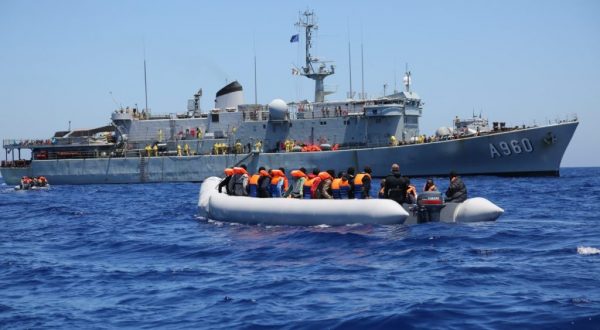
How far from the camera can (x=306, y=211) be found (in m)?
20.0

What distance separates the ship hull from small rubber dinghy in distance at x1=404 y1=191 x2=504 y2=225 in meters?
32.4

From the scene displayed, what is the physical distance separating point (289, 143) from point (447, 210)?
128 ft

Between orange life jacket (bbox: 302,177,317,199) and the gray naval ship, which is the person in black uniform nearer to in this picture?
orange life jacket (bbox: 302,177,317,199)

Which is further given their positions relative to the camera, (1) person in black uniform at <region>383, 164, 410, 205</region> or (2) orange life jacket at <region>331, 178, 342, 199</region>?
(2) orange life jacket at <region>331, 178, 342, 199</region>

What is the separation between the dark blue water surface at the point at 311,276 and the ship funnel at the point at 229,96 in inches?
1651

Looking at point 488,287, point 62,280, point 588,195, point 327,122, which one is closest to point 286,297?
point 488,287

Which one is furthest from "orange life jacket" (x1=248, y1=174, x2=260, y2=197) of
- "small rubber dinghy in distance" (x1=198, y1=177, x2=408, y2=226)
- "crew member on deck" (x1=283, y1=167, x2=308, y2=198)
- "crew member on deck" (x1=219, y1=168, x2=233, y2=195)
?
"crew member on deck" (x1=219, y1=168, x2=233, y2=195)

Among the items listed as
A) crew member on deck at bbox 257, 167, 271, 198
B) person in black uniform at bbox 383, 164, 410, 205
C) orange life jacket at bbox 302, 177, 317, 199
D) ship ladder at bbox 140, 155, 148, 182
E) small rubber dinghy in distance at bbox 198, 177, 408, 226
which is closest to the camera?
small rubber dinghy in distance at bbox 198, 177, 408, 226

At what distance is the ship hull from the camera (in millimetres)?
50781

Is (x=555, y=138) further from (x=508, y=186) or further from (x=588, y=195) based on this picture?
(x=588, y=195)

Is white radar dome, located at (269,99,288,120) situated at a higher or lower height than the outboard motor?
higher

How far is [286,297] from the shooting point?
453 inches

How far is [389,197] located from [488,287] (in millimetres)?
8356

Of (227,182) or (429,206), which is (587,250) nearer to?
(429,206)
